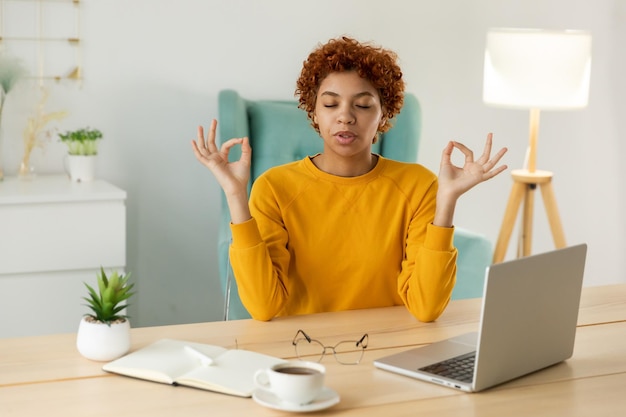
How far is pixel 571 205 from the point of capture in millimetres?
4242

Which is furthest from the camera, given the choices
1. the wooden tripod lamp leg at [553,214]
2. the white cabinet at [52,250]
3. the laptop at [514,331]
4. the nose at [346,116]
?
the wooden tripod lamp leg at [553,214]

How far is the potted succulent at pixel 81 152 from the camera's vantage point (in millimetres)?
3209

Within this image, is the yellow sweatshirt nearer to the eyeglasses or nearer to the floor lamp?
the eyeglasses

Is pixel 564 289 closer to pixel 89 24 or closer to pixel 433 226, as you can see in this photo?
pixel 433 226

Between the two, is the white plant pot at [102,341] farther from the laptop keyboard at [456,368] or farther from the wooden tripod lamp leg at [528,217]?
the wooden tripod lamp leg at [528,217]

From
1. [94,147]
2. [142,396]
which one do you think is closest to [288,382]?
[142,396]

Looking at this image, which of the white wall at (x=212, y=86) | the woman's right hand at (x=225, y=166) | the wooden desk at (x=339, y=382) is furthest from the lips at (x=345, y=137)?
the white wall at (x=212, y=86)

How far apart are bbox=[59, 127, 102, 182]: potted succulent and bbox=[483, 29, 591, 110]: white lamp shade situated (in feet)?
4.80

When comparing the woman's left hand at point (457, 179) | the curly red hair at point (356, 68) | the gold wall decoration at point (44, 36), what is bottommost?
the woman's left hand at point (457, 179)

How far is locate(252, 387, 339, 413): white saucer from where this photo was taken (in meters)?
1.31

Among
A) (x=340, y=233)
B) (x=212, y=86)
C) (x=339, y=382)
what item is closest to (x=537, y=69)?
(x=212, y=86)

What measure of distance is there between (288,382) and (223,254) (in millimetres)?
1651

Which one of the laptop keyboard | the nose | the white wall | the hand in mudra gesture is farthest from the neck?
the white wall

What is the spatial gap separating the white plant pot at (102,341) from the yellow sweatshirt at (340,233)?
0.52 m
